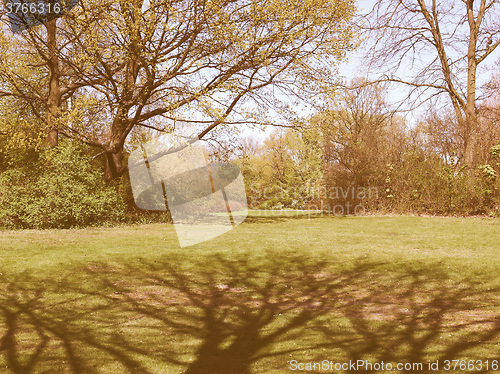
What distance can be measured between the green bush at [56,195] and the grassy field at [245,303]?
144 inches

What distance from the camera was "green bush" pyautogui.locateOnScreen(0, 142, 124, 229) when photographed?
16.3m

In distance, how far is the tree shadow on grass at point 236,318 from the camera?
4.91 meters

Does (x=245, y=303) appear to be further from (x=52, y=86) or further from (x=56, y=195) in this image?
(x=52, y=86)

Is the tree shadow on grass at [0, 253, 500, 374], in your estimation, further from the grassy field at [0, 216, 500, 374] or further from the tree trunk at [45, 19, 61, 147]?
the tree trunk at [45, 19, 61, 147]

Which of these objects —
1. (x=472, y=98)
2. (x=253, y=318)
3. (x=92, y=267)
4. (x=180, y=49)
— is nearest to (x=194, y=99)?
(x=180, y=49)

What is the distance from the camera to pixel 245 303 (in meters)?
7.25

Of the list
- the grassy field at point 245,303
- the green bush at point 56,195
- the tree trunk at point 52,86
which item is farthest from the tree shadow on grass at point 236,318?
the tree trunk at point 52,86

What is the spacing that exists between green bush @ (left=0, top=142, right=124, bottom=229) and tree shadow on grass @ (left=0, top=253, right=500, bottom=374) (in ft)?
25.4

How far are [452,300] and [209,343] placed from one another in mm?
4237

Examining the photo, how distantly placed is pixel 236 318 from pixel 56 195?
1254 centimetres

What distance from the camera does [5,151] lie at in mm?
18812

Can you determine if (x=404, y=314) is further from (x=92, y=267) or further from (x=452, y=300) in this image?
(x=92, y=267)

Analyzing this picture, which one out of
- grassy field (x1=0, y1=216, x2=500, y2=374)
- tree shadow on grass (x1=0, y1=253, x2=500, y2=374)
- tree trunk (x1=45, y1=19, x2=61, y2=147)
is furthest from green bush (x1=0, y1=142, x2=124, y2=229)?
tree shadow on grass (x1=0, y1=253, x2=500, y2=374)

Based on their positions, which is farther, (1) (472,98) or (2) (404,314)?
(1) (472,98)
